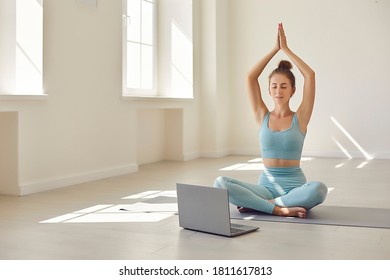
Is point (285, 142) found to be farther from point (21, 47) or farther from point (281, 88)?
point (21, 47)

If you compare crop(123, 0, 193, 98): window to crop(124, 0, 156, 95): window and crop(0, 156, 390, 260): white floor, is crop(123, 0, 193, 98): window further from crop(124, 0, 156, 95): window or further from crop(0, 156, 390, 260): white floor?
crop(0, 156, 390, 260): white floor

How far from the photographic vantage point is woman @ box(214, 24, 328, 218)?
3.38 meters

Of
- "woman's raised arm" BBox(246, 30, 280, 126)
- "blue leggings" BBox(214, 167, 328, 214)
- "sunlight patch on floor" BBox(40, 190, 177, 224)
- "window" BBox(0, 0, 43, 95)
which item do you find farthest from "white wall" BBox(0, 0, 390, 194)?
"blue leggings" BBox(214, 167, 328, 214)

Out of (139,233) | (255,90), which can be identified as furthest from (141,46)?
(139,233)

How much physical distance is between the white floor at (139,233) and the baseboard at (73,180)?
0.11 m

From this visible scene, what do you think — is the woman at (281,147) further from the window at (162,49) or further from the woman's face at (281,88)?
the window at (162,49)

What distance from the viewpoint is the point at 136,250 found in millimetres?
2623

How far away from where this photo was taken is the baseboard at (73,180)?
436 centimetres

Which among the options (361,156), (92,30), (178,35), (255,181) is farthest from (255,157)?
(92,30)

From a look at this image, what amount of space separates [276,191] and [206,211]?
740mm

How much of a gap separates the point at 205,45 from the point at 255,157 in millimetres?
1603

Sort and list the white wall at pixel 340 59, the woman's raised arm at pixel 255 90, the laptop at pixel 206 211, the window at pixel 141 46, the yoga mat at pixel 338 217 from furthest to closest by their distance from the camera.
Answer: the white wall at pixel 340 59, the window at pixel 141 46, the woman's raised arm at pixel 255 90, the yoga mat at pixel 338 217, the laptop at pixel 206 211

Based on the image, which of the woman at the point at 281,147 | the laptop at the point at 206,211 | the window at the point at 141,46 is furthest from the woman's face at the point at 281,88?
the window at the point at 141,46

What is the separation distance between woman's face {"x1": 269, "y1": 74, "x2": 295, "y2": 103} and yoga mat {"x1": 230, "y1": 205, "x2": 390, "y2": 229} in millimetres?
724
